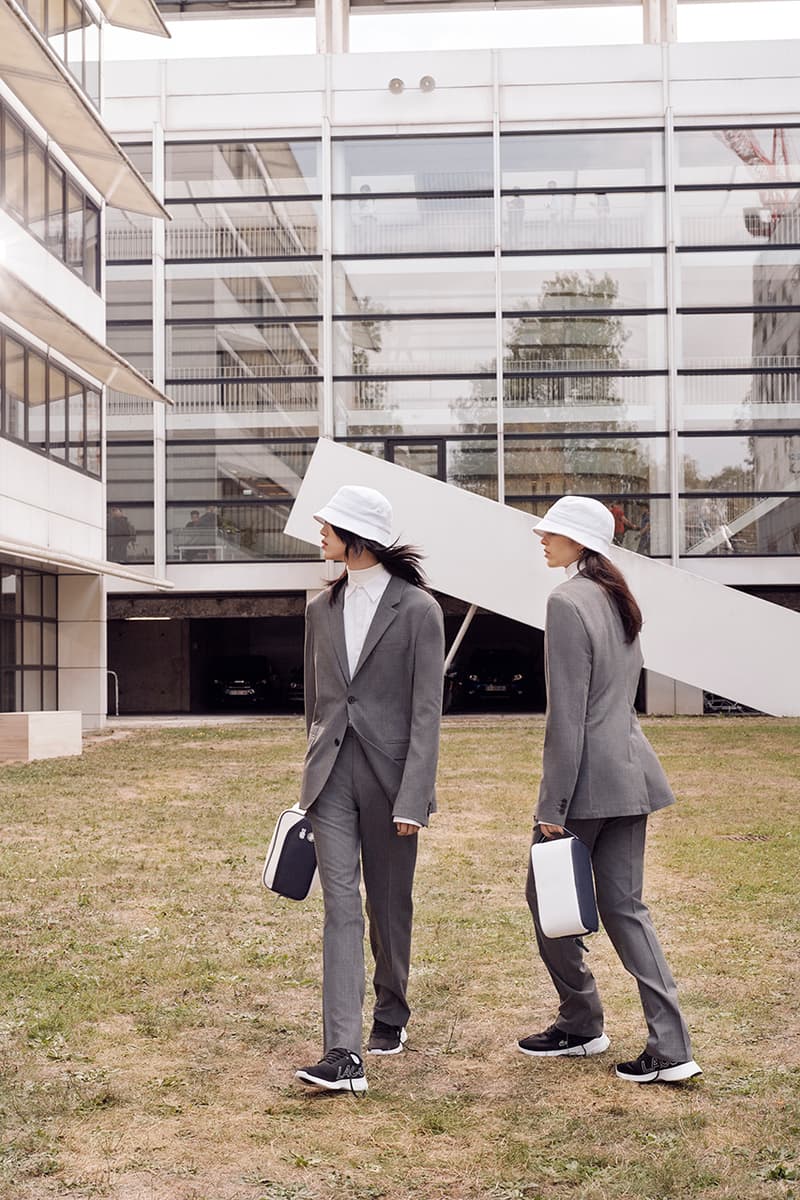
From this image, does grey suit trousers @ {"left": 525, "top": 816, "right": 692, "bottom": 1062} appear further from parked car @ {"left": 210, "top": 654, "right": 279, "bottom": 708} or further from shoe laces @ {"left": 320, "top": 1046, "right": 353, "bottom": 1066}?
parked car @ {"left": 210, "top": 654, "right": 279, "bottom": 708}

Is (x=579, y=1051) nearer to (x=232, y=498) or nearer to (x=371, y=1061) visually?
(x=371, y=1061)

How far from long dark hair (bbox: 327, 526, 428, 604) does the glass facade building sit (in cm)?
2631

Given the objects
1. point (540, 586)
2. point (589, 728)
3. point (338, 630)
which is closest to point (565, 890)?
point (589, 728)

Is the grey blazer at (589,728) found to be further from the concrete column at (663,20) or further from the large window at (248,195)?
the concrete column at (663,20)

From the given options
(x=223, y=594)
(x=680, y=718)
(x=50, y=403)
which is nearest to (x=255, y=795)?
(x=50, y=403)

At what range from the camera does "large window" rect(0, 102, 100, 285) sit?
2095 centimetres

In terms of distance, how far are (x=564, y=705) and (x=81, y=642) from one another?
22.3 m

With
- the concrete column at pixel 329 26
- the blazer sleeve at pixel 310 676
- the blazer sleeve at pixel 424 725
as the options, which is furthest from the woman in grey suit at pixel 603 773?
the concrete column at pixel 329 26

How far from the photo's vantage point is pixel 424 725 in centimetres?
474

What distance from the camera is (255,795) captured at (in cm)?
1361

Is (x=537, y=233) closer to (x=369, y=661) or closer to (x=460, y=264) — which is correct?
(x=460, y=264)

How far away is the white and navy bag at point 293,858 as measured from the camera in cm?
492

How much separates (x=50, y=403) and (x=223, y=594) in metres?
9.58

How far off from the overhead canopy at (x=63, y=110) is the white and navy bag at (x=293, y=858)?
1520cm
